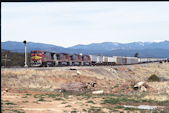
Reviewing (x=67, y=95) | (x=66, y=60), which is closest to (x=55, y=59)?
(x=66, y=60)

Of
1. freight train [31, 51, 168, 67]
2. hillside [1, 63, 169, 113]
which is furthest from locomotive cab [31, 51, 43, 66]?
hillside [1, 63, 169, 113]

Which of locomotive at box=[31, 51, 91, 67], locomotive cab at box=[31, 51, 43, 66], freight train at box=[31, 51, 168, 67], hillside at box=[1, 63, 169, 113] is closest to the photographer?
hillside at box=[1, 63, 169, 113]

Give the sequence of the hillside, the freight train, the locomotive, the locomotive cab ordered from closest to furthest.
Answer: the hillside → the locomotive cab → the locomotive → the freight train

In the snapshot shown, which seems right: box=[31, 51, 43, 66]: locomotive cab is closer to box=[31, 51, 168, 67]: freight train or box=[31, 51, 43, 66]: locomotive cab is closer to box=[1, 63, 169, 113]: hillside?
box=[31, 51, 168, 67]: freight train

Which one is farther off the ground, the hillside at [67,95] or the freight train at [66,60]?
the freight train at [66,60]

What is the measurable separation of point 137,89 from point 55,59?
29.3m

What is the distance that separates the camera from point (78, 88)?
35.2m

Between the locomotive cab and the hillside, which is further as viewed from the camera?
the locomotive cab

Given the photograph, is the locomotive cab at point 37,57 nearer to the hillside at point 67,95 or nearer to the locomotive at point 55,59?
the locomotive at point 55,59

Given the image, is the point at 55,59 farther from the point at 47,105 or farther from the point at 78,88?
the point at 47,105

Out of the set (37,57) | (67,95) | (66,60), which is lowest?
(67,95)

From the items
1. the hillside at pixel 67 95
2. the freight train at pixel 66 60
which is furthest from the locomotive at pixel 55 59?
the hillside at pixel 67 95

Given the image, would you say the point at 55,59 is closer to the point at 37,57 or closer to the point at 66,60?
the point at 66,60

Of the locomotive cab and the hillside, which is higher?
the locomotive cab
